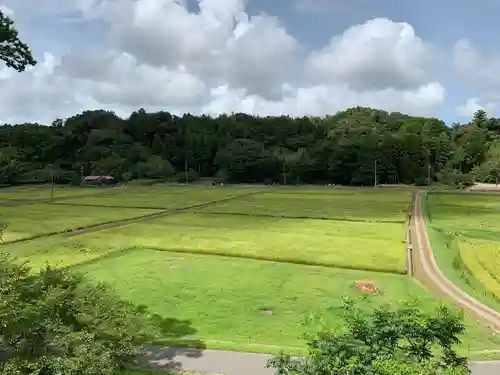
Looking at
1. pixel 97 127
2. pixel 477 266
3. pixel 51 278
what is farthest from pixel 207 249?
pixel 97 127

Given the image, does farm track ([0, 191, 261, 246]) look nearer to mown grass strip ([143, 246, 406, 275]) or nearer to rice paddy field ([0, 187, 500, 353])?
rice paddy field ([0, 187, 500, 353])

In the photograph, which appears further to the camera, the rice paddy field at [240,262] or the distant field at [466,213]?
the distant field at [466,213]

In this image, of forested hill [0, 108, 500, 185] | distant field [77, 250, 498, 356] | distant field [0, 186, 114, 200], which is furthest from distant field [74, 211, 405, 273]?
forested hill [0, 108, 500, 185]

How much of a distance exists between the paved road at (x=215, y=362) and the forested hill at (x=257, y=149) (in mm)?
84919

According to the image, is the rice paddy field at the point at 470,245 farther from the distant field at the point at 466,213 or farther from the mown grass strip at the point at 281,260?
the mown grass strip at the point at 281,260

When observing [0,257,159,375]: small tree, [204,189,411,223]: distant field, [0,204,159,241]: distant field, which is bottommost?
[0,204,159,241]: distant field

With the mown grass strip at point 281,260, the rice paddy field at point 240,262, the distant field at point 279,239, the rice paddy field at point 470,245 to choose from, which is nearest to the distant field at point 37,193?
the rice paddy field at point 240,262

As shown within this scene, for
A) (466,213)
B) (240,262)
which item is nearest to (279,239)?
(240,262)

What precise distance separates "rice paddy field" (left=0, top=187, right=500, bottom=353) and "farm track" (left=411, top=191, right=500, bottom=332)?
31.5 inches

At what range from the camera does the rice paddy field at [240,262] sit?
1835cm

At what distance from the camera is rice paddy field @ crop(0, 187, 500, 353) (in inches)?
722

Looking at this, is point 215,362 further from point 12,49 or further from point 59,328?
point 12,49

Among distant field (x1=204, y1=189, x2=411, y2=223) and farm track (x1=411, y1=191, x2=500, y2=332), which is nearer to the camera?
farm track (x1=411, y1=191, x2=500, y2=332)

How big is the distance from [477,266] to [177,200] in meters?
45.6
